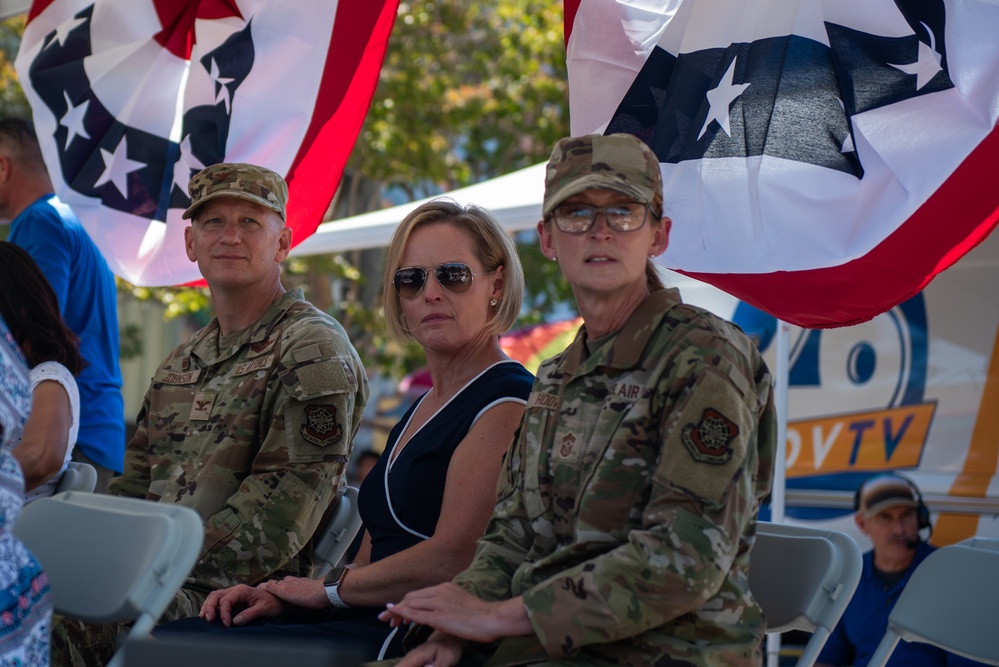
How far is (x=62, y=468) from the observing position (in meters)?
3.35

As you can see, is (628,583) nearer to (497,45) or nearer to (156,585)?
(156,585)

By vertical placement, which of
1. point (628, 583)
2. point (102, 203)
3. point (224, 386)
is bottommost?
point (628, 583)

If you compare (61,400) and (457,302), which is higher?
(457,302)

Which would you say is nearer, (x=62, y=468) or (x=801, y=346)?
(x=62, y=468)

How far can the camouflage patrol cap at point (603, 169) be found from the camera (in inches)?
86.7

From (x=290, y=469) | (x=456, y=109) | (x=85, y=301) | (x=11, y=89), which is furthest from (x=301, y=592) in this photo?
(x=11, y=89)

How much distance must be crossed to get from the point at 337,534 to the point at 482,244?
92 cm

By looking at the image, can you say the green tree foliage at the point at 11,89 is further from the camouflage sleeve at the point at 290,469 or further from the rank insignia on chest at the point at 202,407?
the camouflage sleeve at the point at 290,469

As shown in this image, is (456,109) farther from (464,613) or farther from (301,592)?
(464,613)

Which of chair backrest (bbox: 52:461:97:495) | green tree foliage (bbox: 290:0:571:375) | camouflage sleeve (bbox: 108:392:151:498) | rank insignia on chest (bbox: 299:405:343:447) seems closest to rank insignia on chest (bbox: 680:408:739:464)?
rank insignia on chest (bbox: 299:405:343:447)

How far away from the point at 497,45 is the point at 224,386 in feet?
31.7

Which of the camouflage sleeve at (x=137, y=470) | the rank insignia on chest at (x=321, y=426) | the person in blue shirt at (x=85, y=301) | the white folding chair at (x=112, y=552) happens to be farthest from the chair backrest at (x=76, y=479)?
the rank insignia on chest at (x=321, y=426)

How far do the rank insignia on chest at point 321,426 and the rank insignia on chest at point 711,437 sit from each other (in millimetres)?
1243

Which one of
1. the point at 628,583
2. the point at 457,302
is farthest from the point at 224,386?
the point at 628,583
